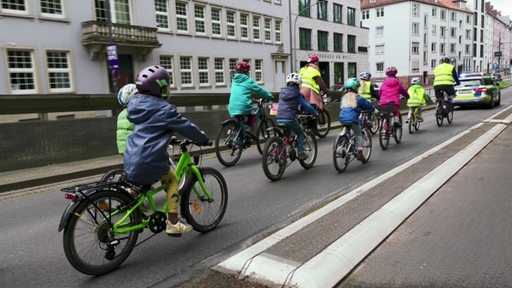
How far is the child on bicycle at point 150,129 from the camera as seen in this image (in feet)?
12.6

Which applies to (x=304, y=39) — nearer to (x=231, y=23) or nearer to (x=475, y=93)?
(x=231, y=23)

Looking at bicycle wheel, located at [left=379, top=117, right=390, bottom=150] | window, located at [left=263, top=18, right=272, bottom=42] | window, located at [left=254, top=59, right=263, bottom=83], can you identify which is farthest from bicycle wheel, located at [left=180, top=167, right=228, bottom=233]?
window, located at [left=263, top=18, right=272, bottom=42]

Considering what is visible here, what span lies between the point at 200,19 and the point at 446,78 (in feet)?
69.9

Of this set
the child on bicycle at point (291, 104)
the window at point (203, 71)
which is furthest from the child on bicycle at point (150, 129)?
the window at point (203, 71)

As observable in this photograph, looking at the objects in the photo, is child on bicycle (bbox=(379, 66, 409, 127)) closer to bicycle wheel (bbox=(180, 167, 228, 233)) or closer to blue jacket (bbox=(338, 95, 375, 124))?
blue jacket (bbox=(338, 95, 375, 124))

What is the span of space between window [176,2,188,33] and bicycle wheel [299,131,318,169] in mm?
23924

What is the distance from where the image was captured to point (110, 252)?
3.79 meters

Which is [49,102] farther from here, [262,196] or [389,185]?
[389,185]

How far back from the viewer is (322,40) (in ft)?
155

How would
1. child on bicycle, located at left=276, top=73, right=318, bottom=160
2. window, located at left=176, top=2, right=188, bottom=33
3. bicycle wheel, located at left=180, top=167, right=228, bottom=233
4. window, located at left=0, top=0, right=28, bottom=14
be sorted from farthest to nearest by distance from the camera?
window, located at left=176, top=2, right=188, bottom=33
window, located at left=0, top=0, right=28, bottom=14
child on bicycle, located at left=276, top=73, right=318, bottom=160
bicycle wheel, located at left=180, top=167, right=228, bottom=233

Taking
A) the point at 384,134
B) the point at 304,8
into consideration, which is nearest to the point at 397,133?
the point at 384,134

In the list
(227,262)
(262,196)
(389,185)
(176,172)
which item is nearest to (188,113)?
(262,196)

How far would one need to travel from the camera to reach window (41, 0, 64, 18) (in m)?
22.6

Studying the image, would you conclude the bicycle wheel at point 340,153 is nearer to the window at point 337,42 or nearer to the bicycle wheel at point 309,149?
the bicycle wheel at point 309,149
